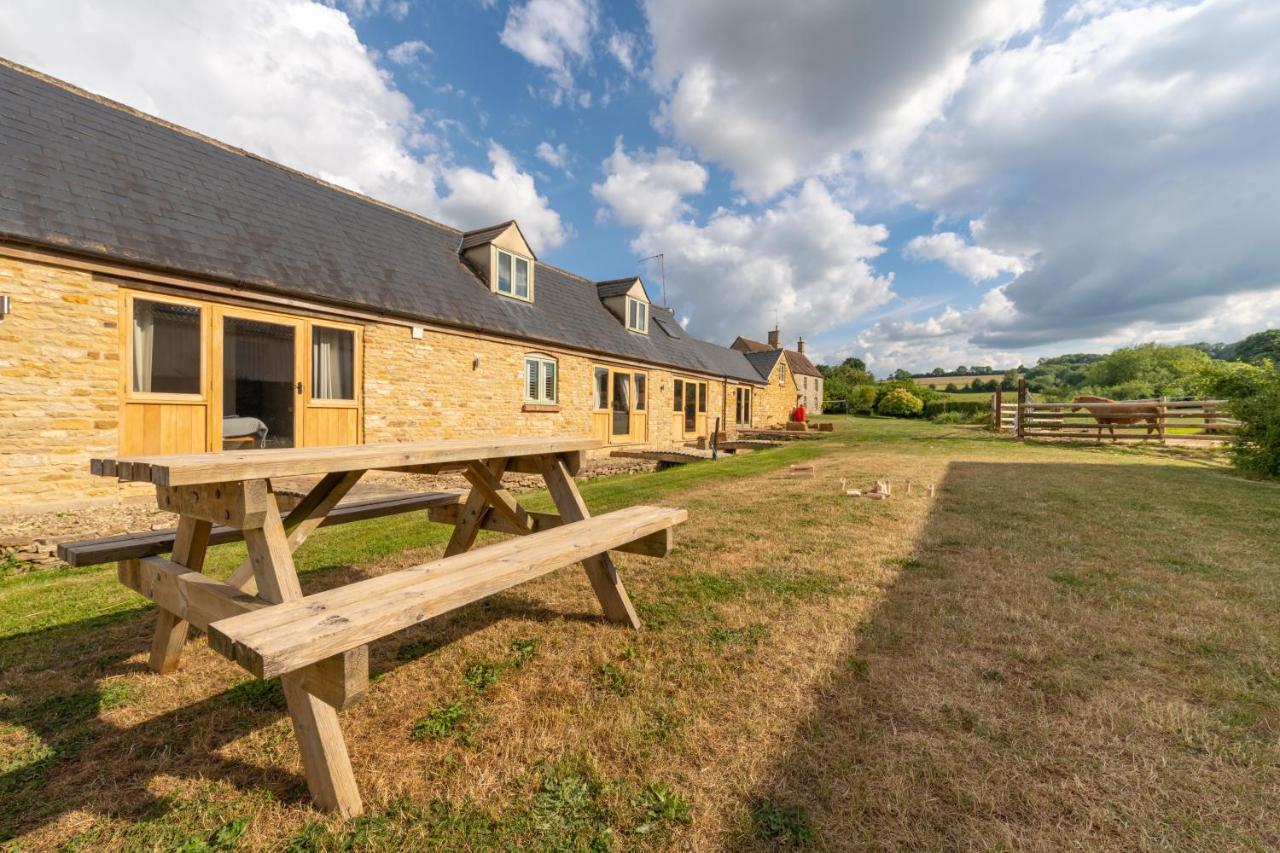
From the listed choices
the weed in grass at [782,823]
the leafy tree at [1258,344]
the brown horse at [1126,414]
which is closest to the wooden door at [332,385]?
the weed in grass at [782,823]

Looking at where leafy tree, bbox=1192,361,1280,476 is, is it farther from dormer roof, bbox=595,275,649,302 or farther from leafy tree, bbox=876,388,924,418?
leafy tree, bbox=876,388,924,418

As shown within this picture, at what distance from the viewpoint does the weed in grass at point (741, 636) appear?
9.93ft

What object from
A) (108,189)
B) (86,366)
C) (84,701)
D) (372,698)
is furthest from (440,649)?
(108,189)

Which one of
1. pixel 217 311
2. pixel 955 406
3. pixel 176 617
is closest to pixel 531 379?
pixel 217 311

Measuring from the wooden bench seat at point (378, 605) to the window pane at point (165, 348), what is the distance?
715 centimetres

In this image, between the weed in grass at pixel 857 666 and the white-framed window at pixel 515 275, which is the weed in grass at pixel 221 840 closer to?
the weed in grass at pixel 857 666

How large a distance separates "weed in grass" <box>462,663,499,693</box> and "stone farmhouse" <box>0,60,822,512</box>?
674 centimetres

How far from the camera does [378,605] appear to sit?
1.83 meters

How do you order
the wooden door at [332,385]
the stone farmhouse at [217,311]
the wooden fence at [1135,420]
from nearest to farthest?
the stone farmhouse at [217,311]
the wooden door at [332,385]
the wooden fence at [1135,420]

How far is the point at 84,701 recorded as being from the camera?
97.5 inches

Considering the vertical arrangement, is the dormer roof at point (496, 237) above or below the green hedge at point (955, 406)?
above

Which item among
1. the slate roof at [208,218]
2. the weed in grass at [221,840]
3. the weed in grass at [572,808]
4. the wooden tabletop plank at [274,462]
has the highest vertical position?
the slate roof at [208,218]

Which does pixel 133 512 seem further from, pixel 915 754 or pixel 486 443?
pixel 915 754

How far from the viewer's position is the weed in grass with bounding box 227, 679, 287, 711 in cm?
249
